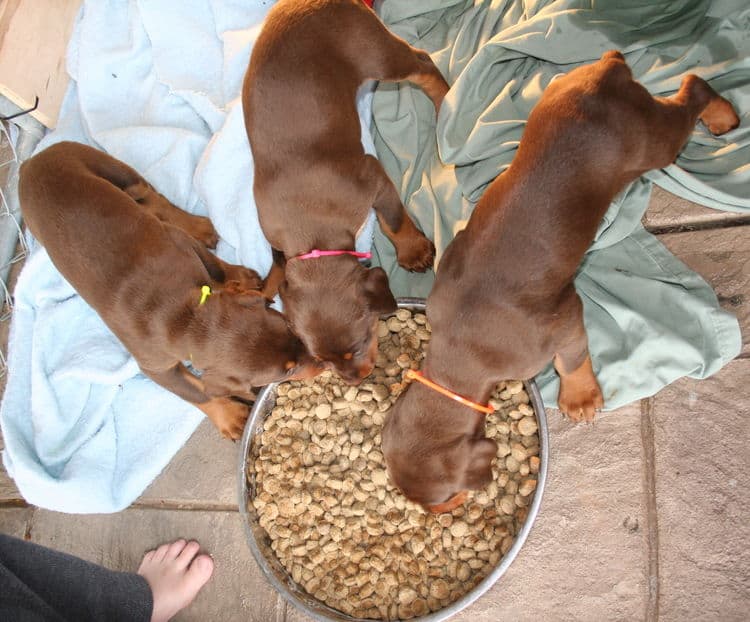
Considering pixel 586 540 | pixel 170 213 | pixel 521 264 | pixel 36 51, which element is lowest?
pixel 586 540

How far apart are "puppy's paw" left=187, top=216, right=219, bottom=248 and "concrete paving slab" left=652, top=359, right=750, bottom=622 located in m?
2.44

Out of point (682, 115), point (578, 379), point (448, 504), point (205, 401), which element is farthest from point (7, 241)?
point (682, 115)

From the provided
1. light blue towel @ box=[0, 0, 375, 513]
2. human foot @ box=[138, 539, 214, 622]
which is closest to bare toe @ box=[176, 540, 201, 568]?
human foot @ box=[138, 539, 214, 622]

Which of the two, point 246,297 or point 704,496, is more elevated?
point 246,297

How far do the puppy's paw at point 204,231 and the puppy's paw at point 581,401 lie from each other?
2.05 meters

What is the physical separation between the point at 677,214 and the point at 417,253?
1.25 metres

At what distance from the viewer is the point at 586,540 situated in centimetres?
323

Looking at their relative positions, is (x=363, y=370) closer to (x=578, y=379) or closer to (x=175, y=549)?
(x=578, y=379)

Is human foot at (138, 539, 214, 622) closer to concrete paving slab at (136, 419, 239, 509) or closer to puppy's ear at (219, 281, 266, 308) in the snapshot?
concrete paving slab at (136, 419, 239, 509)

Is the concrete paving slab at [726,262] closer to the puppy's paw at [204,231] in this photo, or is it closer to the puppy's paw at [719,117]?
the puppy's paw at [719,117]

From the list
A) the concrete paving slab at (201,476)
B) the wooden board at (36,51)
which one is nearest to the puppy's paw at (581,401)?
the concrete paving slab at (201,476)

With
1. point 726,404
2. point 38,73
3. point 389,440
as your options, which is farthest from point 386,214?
point 38,73

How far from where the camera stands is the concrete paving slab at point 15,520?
4.05 meters

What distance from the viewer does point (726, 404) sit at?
10.4 feet
